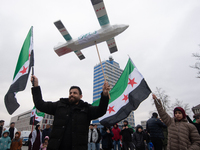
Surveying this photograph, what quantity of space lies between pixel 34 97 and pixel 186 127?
313cm

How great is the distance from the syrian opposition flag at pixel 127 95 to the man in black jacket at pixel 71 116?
2.46 m

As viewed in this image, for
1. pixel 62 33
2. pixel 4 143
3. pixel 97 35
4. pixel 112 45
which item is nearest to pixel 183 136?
pixel 112 45

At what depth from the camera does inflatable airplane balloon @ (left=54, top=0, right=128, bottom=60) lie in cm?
446

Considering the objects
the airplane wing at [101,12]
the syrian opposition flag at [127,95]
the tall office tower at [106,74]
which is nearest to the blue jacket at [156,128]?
the syrian opposition flag at [127,95]

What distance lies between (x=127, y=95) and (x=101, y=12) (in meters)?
3.10

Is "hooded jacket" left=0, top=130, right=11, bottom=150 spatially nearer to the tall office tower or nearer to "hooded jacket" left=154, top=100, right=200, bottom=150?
"hooded jacket" left=154, top=100, right=200, bottom=150

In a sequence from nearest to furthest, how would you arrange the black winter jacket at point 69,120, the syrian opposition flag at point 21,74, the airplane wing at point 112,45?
the black winter jacket at point 69,120
the syrian opposition flag at point 21,74
the airplane wing at point 112,45

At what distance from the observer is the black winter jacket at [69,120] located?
1992 millimetres

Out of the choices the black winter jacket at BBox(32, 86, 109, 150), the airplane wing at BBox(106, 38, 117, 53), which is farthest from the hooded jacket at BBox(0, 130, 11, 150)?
the airplane wing at BBox(106, 38, 117, 53)

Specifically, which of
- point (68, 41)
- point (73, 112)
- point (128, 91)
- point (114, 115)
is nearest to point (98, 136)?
point (114, 115)

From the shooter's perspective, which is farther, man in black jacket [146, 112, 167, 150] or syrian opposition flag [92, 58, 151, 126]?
man in black jacket [146, 112, 167, 150]

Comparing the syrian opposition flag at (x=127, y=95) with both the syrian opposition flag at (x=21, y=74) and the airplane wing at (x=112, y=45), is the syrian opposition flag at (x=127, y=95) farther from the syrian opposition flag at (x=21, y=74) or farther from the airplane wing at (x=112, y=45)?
the syrian opposition flag at (x=21, y=74)

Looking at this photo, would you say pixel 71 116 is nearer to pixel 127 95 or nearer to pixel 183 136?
pixel 183 136

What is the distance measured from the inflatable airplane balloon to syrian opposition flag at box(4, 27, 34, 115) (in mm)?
1244
